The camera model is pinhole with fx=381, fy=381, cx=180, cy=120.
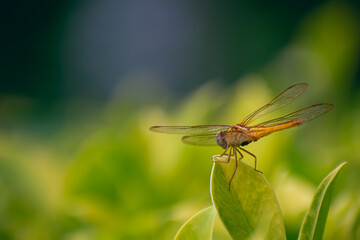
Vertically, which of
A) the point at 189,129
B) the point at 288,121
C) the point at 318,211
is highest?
the point at 189,129

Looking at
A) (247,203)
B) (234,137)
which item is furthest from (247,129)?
(247,203)

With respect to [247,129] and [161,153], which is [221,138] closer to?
[247,129]

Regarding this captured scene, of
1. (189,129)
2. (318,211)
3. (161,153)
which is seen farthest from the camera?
(161,153)

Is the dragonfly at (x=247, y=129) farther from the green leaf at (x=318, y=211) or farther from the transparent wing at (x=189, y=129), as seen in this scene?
the green leaf at (x=318, y=211)

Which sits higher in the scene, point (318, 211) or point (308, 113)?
point (308, 113)

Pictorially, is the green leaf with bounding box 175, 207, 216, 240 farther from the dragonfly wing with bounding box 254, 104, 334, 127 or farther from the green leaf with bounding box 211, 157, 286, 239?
the dragonfly wing with bounding box 254, 104, 334, 127

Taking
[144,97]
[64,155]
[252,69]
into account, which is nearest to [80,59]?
[252,69]

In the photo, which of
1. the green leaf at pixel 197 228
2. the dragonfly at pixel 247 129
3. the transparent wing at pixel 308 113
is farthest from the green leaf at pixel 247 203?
the transparent wing at pixel 308 113
